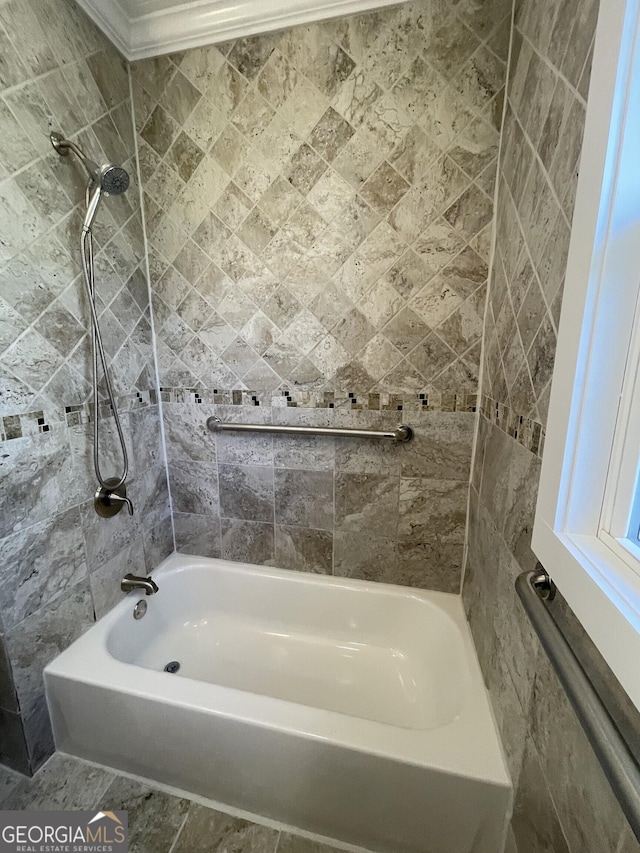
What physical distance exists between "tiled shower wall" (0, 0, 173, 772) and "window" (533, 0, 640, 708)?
4.58ft

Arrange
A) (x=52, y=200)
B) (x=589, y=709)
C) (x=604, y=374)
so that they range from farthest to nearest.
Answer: (x=52, y=200) < (x=604, y=374) < (x=589, y=709)

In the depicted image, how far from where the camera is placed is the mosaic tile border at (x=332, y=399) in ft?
4.35

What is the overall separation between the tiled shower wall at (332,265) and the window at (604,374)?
0.68m

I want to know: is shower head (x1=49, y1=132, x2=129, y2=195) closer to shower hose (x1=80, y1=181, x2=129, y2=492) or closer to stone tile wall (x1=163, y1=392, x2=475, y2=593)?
shower hose (x1=80, y1=181, x2=129, y2=492)

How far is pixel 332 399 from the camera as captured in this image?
55.9 inches

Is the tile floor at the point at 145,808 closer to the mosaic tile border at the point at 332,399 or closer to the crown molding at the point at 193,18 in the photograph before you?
the mosaic tile border at the point at 332,399

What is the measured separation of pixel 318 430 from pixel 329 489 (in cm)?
28

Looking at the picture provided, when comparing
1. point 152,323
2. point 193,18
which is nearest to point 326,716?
point 152,323

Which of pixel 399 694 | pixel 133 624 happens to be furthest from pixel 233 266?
pixel 399 694

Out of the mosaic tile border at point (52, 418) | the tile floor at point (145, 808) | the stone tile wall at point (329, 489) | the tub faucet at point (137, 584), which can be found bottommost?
the tile floor at point (145, 808)

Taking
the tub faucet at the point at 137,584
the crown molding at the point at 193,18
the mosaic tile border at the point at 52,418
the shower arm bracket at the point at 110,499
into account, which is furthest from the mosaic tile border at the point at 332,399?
the crown molding at the point at 193,18

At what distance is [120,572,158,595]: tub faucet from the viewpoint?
1400 mm

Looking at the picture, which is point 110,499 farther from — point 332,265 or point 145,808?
point 332,265

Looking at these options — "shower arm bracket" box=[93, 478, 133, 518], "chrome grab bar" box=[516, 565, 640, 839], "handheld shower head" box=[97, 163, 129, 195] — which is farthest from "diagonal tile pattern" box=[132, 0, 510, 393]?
"chrome grab bar" box=[516, 565, 640, 839]
